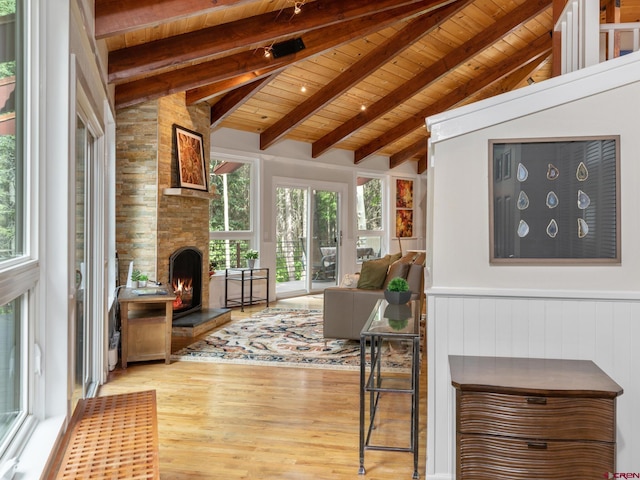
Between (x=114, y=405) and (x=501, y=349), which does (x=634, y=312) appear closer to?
(x=501, y=349)

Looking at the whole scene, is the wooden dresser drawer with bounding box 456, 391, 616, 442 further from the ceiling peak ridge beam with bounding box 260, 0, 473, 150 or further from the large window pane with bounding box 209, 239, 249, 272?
the large window pane with bounding box 209, 239, 249, 272

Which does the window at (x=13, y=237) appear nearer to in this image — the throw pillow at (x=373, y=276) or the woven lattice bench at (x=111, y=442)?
the woven lattice bench at (x=111, y=442)

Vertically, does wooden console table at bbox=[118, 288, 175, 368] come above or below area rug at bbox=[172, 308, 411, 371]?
above

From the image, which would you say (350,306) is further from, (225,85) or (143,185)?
(225,85)

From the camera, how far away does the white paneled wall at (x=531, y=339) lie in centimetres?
286

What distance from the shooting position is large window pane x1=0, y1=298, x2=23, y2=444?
1839 mm

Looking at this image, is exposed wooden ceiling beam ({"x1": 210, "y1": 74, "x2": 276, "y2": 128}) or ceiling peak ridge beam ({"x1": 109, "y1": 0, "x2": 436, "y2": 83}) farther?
exposed wooden ceiling beam ({"x1": 210, "y1": 74, "x2": 276, "y2": 128})

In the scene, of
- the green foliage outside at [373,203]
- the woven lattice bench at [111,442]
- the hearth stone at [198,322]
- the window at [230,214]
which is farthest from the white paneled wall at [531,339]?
the green foliage outside at [373,203]

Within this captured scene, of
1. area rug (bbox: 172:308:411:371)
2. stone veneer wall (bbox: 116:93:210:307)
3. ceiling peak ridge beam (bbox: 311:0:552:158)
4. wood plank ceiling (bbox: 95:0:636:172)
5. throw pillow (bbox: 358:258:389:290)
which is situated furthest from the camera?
ceiling peak ridge beam (bbox: 311:0:552:158)

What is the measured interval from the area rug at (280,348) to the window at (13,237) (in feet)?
11.0

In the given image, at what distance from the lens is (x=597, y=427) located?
2408mm

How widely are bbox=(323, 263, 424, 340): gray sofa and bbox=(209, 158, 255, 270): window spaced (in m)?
2.96

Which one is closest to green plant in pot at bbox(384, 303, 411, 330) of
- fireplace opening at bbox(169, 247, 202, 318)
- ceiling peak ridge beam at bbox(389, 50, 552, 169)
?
fireplace opening at bbox(169, 247, 202, 318)

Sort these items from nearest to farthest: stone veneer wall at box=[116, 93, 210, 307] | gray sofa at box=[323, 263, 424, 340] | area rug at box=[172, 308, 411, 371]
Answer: area rug at box=[172, 308, 411, 371]
gray sofa at box=[323, 263, 424, 340]
stone veneer wall at box=[116, 93, 210, 307]
